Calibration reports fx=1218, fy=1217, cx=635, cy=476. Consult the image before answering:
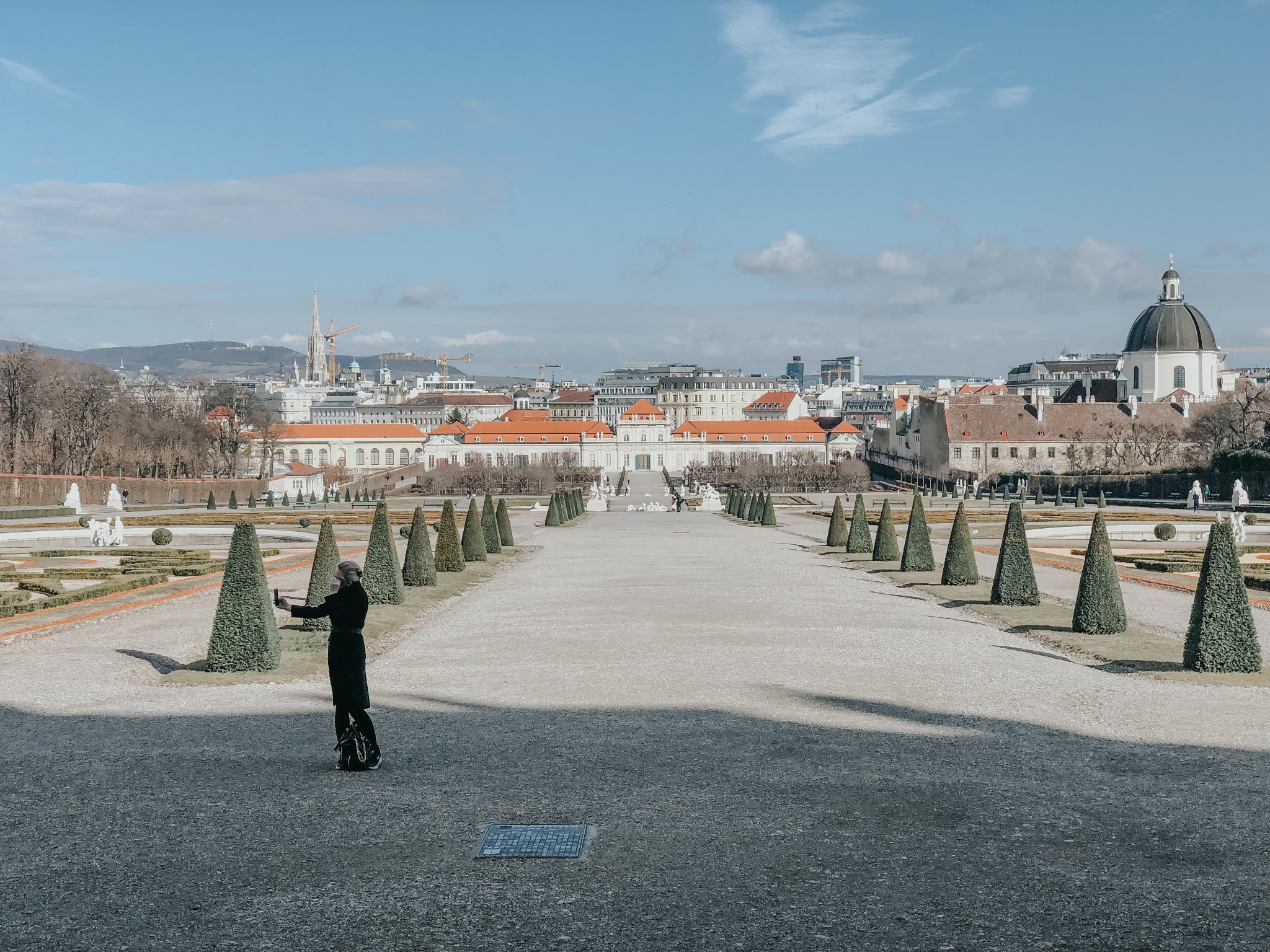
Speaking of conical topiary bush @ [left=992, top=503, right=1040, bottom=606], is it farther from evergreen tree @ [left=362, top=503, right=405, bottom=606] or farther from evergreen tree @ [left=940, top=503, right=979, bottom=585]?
evergreen tree @ [left=362, top=503, right=405, bottom=606]

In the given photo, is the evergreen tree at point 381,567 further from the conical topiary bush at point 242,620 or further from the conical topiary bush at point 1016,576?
the conical topiary bush at point 1016,576

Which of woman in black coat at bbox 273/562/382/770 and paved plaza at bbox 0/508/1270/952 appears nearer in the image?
paved plaza at bbox 0/508/1270/952

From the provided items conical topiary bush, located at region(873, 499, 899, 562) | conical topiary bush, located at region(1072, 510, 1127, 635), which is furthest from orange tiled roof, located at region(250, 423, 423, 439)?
conical topiary bush, located at region(1072, 510, 1127, 635)

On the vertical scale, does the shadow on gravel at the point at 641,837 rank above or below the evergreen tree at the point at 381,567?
below

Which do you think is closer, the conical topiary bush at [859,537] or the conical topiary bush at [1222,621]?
the conical topiary bush at [1222,621]

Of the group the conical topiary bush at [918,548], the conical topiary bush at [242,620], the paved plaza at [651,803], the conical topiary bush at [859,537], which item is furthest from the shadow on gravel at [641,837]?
the conical topiary bush at [859,537]

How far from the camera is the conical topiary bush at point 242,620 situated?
12.4m

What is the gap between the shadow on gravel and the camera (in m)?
5.70

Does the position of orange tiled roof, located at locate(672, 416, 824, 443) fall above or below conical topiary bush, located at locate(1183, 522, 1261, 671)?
above

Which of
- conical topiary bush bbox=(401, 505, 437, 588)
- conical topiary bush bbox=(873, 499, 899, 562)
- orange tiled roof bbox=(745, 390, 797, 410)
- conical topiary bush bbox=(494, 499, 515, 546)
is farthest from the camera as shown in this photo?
orange tiled roof bbox=(745, 390, 797, 410)

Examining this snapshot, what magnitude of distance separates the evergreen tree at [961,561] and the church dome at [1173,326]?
299 ft

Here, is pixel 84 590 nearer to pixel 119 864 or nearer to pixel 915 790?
pixel 119 864

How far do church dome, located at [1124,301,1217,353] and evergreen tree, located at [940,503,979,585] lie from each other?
9115 centimetres

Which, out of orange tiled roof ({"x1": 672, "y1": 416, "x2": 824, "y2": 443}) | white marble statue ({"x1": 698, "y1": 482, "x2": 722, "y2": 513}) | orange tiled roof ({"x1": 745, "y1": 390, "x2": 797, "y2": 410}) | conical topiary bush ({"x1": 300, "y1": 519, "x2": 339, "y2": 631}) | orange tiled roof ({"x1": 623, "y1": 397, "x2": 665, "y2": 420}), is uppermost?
orange tiled roof ({"x1": 745, "y1": 390, "x2": 797, "y2": 410})
